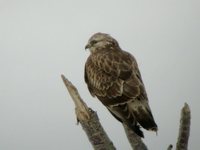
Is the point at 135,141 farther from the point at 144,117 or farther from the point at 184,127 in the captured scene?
the point at 184,127

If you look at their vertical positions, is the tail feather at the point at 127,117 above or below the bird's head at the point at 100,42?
below

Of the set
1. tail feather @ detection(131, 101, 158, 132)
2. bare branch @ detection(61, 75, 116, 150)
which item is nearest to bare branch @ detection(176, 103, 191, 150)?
tail feather @ detection(131, 101, 158, 132)

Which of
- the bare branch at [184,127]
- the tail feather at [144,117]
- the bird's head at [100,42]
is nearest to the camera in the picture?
the bare branch at [184,127]

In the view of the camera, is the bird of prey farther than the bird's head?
No

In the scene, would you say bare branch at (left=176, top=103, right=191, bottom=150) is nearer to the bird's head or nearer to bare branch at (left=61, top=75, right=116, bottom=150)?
bare branch at (left=61, top=75, right=116, bottom=150)

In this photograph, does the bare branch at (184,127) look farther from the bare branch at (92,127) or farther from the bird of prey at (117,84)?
the bare branch at (92,127)

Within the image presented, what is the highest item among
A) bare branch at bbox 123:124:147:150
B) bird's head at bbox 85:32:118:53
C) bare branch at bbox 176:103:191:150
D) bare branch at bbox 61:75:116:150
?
bird's head at bbox 85:32:118:53

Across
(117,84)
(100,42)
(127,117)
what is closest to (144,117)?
(127,117)

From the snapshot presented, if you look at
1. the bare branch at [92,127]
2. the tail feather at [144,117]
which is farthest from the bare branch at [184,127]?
the bare branch at [92,127]

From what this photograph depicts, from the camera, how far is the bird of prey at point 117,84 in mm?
1722

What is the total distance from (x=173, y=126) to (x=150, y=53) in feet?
1.26

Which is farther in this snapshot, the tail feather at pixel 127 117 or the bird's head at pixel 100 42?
the bird's head at pixel 100 42

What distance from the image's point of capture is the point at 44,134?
7.17ft

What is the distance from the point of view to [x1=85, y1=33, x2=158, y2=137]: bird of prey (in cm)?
172
